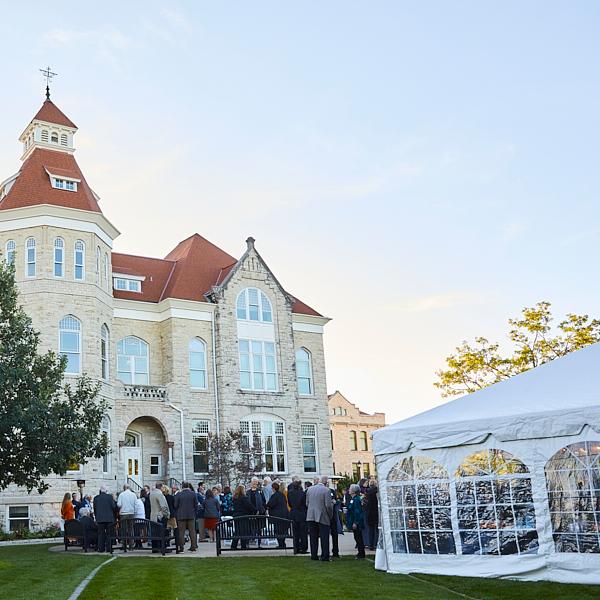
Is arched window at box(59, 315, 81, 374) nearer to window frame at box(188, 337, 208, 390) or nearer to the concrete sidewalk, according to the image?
window frame at box(188, 337, 208, 390)

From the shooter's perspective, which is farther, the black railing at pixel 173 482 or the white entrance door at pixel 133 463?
the white entrance door at pixel 133 463

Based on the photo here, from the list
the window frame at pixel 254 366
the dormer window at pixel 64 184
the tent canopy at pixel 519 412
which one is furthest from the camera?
the window frame at pixel 254 366

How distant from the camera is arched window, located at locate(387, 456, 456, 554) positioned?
42.9 feet

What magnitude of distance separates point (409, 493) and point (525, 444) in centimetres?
243

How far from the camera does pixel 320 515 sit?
49.3 feet

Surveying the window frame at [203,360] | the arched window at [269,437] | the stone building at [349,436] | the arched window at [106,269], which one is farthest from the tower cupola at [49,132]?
the stone building at [349,436]

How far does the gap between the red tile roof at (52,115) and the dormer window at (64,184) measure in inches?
146

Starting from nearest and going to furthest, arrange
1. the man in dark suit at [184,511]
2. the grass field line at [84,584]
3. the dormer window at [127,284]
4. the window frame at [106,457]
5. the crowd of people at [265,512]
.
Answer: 1. the grass field line at [84,584]
2. the crowd of people at [265,512]
3. the man in dark suit at [184,511]
4. the window frame at [106,457]
5. the dormer window at [127,284]

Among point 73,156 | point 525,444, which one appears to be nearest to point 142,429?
point 73,156

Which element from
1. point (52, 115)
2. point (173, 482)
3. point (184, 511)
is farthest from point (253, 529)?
point (52, 115)

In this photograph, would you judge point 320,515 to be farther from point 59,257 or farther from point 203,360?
point 203,360

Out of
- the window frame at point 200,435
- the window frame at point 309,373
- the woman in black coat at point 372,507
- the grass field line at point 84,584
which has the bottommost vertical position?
the grass field line at point 84,584

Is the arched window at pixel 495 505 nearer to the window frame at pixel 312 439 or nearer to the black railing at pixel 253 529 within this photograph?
the black railing at pixel 253 529

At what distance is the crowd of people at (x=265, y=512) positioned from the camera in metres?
15.2
